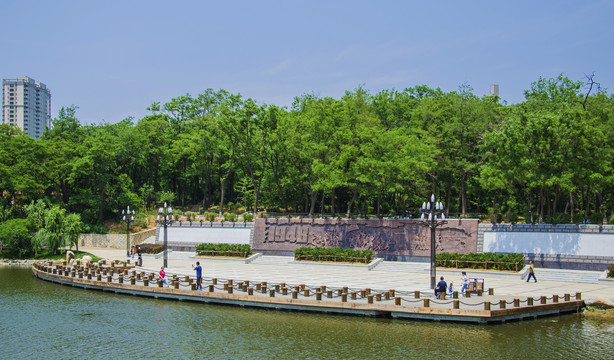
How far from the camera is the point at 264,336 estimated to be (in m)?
20.0

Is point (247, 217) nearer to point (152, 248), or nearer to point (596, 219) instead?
point (152, 248)

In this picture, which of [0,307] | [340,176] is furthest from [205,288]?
[340,176]

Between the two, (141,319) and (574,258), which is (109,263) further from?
(574,258)

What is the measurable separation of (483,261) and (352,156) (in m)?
14.7

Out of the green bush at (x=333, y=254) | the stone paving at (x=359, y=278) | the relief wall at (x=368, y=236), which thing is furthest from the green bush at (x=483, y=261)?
the green bush at (x=333, y=254)

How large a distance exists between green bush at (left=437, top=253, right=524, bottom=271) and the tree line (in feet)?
17.6

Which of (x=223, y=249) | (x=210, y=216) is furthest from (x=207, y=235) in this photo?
(x=223, y=249)

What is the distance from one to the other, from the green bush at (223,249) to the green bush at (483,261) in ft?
54.4

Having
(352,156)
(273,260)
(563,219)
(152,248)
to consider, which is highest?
(352,156)

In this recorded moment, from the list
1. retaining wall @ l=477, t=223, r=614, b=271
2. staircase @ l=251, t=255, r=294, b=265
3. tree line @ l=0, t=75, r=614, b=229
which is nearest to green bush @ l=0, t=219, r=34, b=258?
tree line @ l=0, t=75, r=614, b=229

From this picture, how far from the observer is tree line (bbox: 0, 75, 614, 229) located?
38469 millimetres

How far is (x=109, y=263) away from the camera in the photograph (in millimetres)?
41500

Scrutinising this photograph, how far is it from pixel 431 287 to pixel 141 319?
45.9 ft

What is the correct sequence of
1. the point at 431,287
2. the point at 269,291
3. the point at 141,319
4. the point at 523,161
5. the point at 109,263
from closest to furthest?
the point at 141,319 → the point at 269,291 → the point at 431,287 → the point at 523,161 → the point at 109,263
